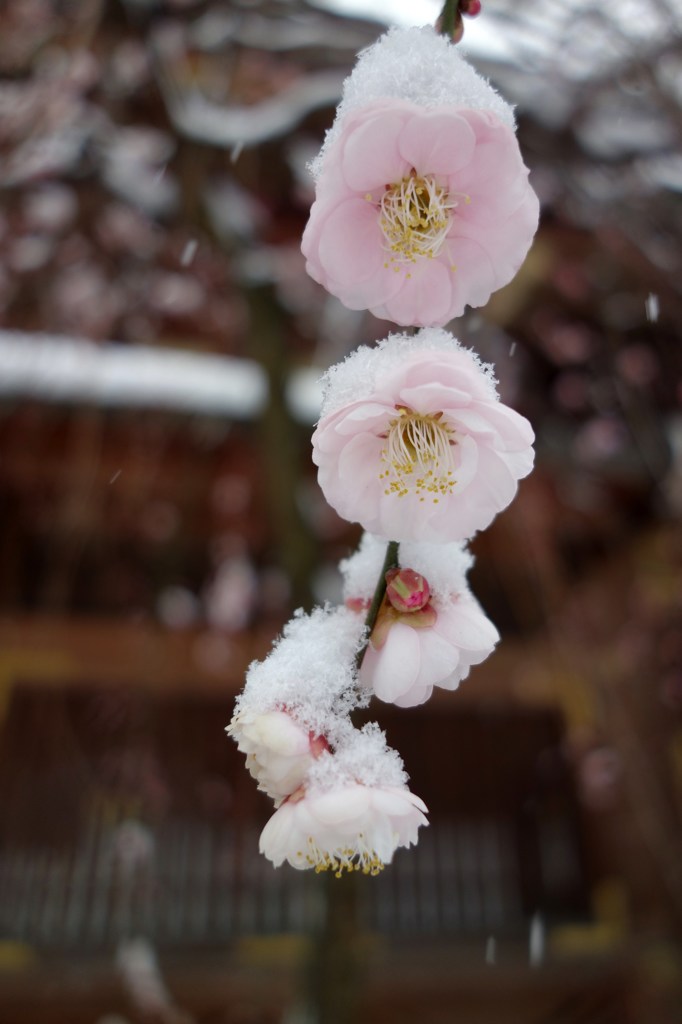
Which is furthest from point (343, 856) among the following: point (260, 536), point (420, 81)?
point (260, 536)

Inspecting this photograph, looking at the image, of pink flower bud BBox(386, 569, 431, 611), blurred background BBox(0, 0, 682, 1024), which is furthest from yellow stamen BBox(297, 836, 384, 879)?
blurred background BBox(0, 0, 682, 1024)

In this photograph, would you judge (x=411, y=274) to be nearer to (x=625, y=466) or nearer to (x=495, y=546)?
(x=625, y=466)

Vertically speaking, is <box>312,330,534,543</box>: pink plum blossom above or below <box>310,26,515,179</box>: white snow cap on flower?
below

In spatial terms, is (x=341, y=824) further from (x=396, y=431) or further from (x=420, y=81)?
(x=420, y=81)

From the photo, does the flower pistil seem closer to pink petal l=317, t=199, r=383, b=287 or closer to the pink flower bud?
pink petal l=317, t=199, r=383, b=287

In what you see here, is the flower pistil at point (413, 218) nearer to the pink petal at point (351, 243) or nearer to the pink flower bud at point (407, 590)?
the pink petal at point (351, 243)

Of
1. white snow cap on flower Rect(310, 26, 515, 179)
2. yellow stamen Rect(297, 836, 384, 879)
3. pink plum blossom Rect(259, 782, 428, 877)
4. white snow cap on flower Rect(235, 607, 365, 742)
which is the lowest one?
yellow stamen Rect(297, 836, 384, 879)
